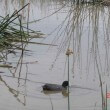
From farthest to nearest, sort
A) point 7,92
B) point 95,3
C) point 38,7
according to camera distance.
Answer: point 38,7 → point 95,3 → point 7,92

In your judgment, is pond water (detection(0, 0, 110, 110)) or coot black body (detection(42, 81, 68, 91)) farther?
coot black body (detection(42, 81, 68, 91))

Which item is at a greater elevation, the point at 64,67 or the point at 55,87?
the point at 64,67

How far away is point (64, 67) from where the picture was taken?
4.46 metres

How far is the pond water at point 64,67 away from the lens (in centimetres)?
346

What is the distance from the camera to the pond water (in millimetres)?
3464

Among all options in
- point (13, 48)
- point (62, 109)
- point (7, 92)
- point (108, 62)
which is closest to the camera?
point (62, 109)

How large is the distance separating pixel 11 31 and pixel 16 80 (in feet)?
5.37

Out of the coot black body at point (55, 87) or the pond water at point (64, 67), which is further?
the coot black body at point (55, 87)

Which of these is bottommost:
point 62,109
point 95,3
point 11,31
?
point 62,109

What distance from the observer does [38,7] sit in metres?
9.48

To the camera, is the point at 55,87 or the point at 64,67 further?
the point at 64,67

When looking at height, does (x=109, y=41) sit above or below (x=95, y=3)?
below

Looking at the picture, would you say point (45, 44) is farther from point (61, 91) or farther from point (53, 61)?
point (61, 91)

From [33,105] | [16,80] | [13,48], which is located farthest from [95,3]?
[33,105]
